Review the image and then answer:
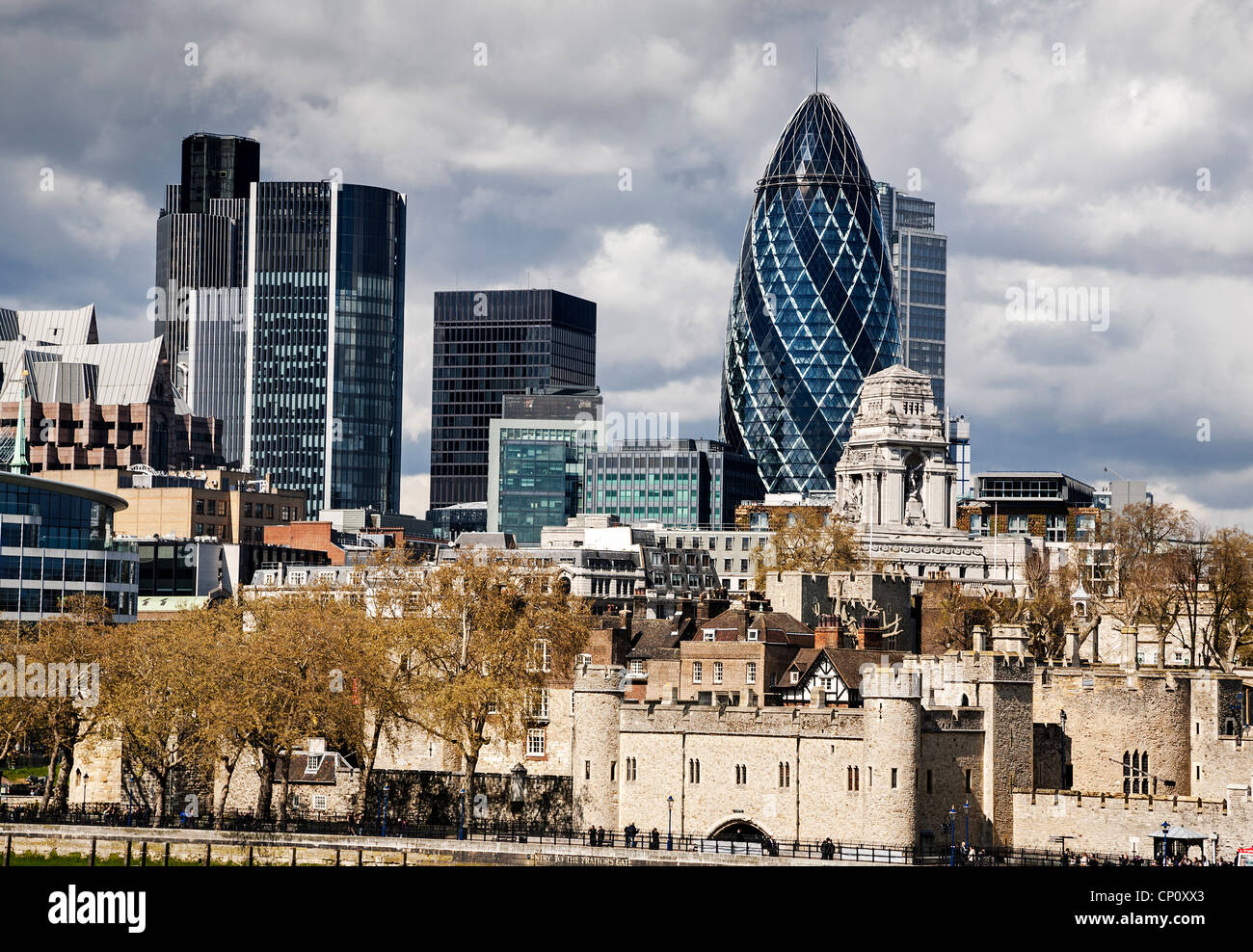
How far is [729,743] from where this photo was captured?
87.2m

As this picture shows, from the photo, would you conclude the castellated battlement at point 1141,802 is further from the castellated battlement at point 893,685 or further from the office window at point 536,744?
the office window at point 536,744

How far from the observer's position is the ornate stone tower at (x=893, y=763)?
81.5 meters

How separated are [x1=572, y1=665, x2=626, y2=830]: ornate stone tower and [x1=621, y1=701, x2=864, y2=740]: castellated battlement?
816 mm

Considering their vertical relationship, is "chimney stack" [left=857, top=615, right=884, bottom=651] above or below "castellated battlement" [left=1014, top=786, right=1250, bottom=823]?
above

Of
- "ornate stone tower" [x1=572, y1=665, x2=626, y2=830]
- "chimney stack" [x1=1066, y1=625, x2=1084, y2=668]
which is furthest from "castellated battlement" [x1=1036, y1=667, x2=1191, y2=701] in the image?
"ornate stone tower" [x1=572, y1=665, x2=626, y2=830]

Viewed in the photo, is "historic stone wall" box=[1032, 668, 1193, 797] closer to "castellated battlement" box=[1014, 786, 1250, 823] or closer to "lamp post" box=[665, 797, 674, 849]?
"castellated battlement" box=[1014, 786, 1250, 823]

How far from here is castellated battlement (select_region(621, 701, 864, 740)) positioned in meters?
84.6

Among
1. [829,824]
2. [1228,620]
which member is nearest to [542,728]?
[829,824]

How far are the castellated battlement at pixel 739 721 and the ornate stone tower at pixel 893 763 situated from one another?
178cm

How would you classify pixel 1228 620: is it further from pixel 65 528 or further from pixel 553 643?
pixel 65 528

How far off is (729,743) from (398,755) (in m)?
23.7
